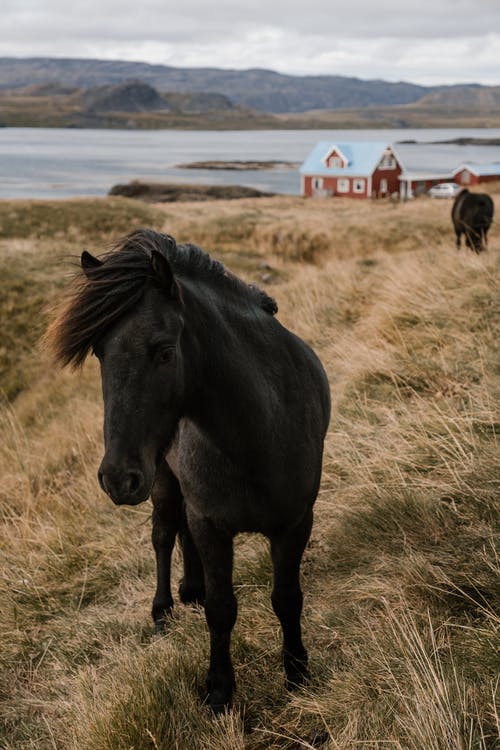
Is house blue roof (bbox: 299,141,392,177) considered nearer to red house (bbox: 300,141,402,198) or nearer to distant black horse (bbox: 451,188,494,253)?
red house (bbox: 300,141,402,198)

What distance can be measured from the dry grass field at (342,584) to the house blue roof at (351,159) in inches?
2073

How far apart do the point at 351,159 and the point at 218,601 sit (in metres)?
62.2

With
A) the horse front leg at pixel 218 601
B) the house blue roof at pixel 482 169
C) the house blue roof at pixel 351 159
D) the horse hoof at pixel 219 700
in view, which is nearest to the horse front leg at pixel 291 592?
the horse front leg at pixel 218 601

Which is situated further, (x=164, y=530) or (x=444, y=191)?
(x=444, y=191)

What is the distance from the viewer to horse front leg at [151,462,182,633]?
4.14 m

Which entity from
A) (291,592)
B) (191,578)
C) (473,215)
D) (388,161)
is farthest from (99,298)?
(388,161)

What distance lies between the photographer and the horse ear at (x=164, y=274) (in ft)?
7.63

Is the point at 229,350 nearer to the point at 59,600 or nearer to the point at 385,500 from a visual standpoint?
the point at 385,500

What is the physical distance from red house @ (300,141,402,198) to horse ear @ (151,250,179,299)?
59.9 meters

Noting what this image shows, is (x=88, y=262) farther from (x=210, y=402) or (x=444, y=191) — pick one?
(x=444, y=191)

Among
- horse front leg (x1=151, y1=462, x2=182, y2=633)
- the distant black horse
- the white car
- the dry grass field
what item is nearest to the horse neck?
the dry grass field

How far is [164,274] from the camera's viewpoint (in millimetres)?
2377

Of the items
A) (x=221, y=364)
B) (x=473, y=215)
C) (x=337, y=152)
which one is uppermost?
(x=337, y=152)

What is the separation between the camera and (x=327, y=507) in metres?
5.02
